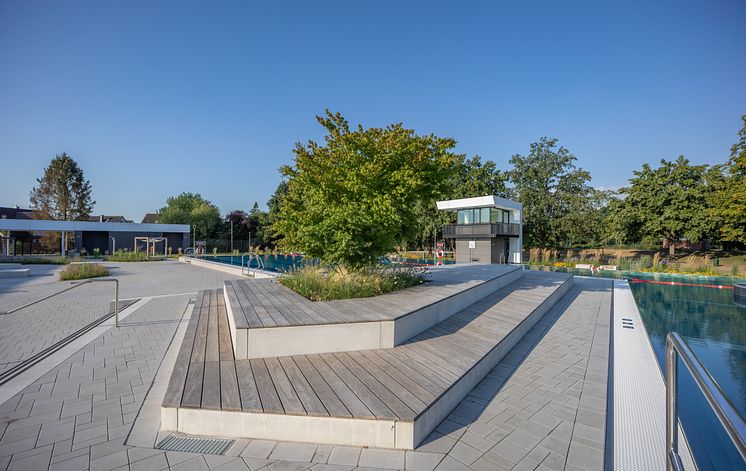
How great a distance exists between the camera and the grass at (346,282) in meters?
5.70

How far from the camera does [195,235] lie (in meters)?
38.6

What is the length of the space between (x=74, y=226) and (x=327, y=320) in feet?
113

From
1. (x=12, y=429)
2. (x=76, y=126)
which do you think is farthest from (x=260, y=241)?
(x=12, y=429)

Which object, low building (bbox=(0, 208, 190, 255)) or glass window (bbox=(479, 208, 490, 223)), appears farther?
low building (bbox=(0, 208, 190, 255))

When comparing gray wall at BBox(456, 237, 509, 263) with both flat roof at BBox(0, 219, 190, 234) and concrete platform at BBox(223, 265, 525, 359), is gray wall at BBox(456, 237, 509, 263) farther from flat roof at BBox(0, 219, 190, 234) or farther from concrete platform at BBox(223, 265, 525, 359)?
flat roof at BBox(0, 219, 190, 234)

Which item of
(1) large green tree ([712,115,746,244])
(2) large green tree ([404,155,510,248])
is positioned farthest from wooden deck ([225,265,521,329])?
(1) large green tree ([712,115,746,244])

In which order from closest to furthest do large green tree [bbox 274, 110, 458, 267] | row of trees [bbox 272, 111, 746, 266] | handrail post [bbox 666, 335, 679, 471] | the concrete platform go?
1. handrail post [bbox 666, 335, 679, 471]
2. the concrete platform
3. large green tree [bbox 274, 110, 458, 267]
4. row of trees [bbox 272, 111, 746, 266]

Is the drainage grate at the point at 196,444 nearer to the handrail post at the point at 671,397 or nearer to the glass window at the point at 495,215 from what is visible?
the handrail post at the point at 671,397

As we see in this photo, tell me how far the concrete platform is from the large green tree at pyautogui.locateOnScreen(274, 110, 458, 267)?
1.17 meters

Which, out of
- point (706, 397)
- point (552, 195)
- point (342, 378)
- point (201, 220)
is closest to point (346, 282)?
point (342, 378)

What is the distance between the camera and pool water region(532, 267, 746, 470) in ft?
9.34

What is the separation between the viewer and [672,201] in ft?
75.9

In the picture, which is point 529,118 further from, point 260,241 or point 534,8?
point 260,241

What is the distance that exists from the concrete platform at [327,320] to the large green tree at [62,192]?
45.7 metres
